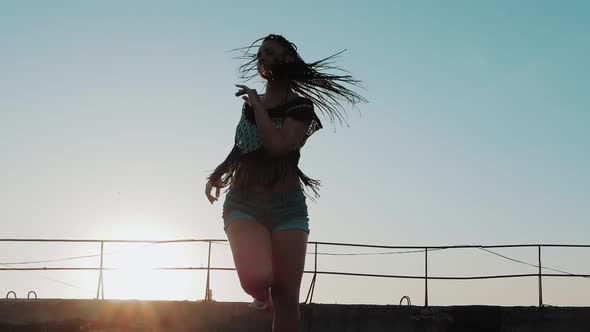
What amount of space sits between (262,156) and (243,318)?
233 inches

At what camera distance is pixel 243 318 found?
952cm

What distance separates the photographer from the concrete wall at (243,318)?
943 cm

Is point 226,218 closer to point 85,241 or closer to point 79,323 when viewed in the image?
point 79,323

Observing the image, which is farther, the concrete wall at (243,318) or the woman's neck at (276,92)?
the concrete wall at (243,318)

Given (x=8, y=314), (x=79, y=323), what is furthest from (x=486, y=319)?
(x=8, y=314)

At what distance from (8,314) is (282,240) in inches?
258

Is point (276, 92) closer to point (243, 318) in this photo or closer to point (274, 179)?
point (274, 179)

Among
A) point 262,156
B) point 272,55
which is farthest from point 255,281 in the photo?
point 272,55

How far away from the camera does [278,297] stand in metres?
3.80

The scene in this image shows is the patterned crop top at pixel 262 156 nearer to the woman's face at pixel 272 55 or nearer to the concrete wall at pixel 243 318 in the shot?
the woman's face at pixel 272 55

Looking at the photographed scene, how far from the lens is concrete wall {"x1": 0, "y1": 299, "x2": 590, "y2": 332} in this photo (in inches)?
371

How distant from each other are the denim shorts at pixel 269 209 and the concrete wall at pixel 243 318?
225 inches

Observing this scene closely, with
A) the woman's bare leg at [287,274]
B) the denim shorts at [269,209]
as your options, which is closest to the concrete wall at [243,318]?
the woman's bare leg at [287,274]

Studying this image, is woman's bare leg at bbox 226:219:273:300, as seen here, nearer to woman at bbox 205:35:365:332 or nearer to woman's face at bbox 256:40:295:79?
woman at bbox 205:35:365:332
